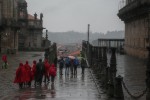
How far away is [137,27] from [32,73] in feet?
104

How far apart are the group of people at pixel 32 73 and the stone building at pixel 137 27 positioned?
63.7ft

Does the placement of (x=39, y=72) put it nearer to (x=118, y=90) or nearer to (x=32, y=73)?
(x=32, y=73)

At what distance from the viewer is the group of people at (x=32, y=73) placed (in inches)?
899

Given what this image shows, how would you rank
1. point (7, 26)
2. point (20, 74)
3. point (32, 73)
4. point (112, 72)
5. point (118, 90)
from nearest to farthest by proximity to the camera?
point (118, 90) < point (112, 72) < point (20, 74) < point (32, 73) < point (7, 26)

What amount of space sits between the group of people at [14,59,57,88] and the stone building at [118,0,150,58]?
19.4 metres

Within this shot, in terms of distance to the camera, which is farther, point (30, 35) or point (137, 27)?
point (30, 35)

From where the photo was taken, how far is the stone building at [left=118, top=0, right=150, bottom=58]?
4550 centimetres

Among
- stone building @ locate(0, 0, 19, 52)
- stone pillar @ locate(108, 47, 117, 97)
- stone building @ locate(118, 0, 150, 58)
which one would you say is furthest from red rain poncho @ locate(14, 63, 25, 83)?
stone building @ locate(0, 0, 19, 52)

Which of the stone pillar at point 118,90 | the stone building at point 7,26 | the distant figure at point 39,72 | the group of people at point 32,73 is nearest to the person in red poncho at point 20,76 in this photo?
the group of people at point 32,73

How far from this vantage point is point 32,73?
77.6 ft

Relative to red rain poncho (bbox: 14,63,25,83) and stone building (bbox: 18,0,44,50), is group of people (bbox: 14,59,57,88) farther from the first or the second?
stone building (bbox: 18,0,44,50)

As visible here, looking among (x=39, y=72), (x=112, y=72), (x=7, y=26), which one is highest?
(x=7, y=26)

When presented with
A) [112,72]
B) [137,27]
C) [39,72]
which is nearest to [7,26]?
[137,27]

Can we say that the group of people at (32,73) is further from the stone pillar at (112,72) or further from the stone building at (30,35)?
the stone building at (30,35)
